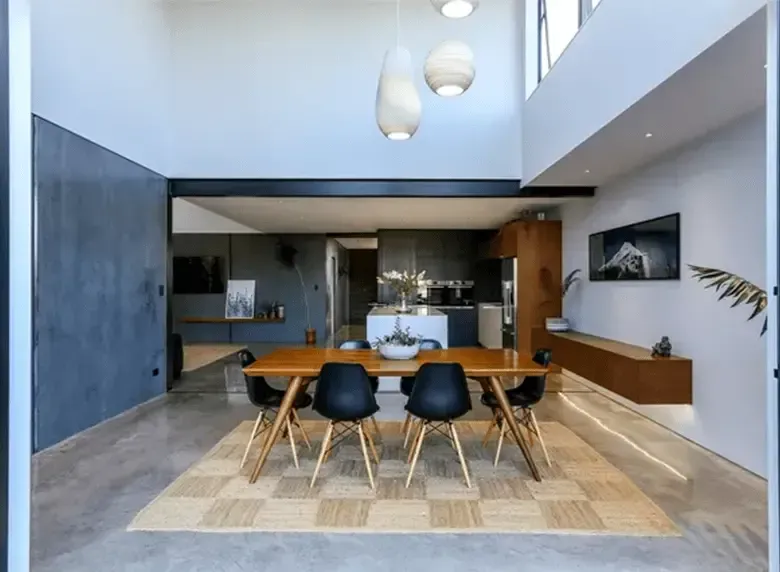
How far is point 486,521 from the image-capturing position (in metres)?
2.98

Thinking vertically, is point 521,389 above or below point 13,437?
below

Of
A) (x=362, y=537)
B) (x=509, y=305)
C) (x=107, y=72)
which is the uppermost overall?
(x=107, y=72)

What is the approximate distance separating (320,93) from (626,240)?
3.90 metres

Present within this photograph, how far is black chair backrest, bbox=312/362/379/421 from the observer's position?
3523mm

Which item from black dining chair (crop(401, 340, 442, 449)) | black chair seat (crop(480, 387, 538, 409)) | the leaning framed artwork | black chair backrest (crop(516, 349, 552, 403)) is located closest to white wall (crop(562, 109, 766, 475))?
black chair backrest (crop(516, 349, 552, 403))

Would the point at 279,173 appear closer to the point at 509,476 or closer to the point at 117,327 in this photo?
the point at 117,327

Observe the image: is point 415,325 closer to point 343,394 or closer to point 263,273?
point 343,394

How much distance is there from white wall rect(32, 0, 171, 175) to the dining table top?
2.72m

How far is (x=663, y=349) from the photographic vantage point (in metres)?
4.79

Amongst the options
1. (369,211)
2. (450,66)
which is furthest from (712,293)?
(369,211)

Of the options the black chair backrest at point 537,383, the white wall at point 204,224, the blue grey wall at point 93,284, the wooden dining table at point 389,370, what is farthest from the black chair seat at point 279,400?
the white wall at point 204,224

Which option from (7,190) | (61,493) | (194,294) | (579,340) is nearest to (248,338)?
(194,294)

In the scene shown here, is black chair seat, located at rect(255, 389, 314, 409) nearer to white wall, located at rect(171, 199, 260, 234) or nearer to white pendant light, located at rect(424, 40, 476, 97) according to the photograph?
white pendant light, located at rect(424, 40, 476, 97)

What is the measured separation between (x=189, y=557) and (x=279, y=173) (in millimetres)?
4904
